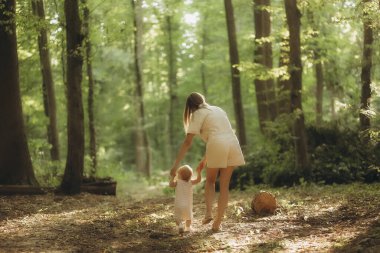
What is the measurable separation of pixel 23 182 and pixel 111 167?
439 inches

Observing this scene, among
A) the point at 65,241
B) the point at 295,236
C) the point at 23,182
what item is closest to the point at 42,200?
the point at 23,182

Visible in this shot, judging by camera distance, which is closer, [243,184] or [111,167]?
[243,184]

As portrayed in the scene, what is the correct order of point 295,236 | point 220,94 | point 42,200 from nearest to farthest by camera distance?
point 295,236, point 42,200, point 220,94

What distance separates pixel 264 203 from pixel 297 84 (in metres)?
5.06

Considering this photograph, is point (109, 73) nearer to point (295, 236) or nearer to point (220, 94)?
point (220, 94)

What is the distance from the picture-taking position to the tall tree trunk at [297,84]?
1275 cm

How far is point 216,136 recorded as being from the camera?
721cm

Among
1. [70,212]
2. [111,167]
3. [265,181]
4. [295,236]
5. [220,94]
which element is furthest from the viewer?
[220,94]

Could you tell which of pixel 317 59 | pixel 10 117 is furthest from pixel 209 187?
pixel 317 59

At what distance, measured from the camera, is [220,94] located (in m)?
27.9

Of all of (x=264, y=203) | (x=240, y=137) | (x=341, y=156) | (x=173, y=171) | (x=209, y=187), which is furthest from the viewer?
(x=240, y=137)

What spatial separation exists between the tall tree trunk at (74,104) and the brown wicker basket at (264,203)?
4.89 m

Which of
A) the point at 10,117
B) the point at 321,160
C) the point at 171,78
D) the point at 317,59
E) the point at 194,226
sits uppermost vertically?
the point at 171,78

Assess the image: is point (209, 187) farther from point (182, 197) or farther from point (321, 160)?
point (321, 160)
